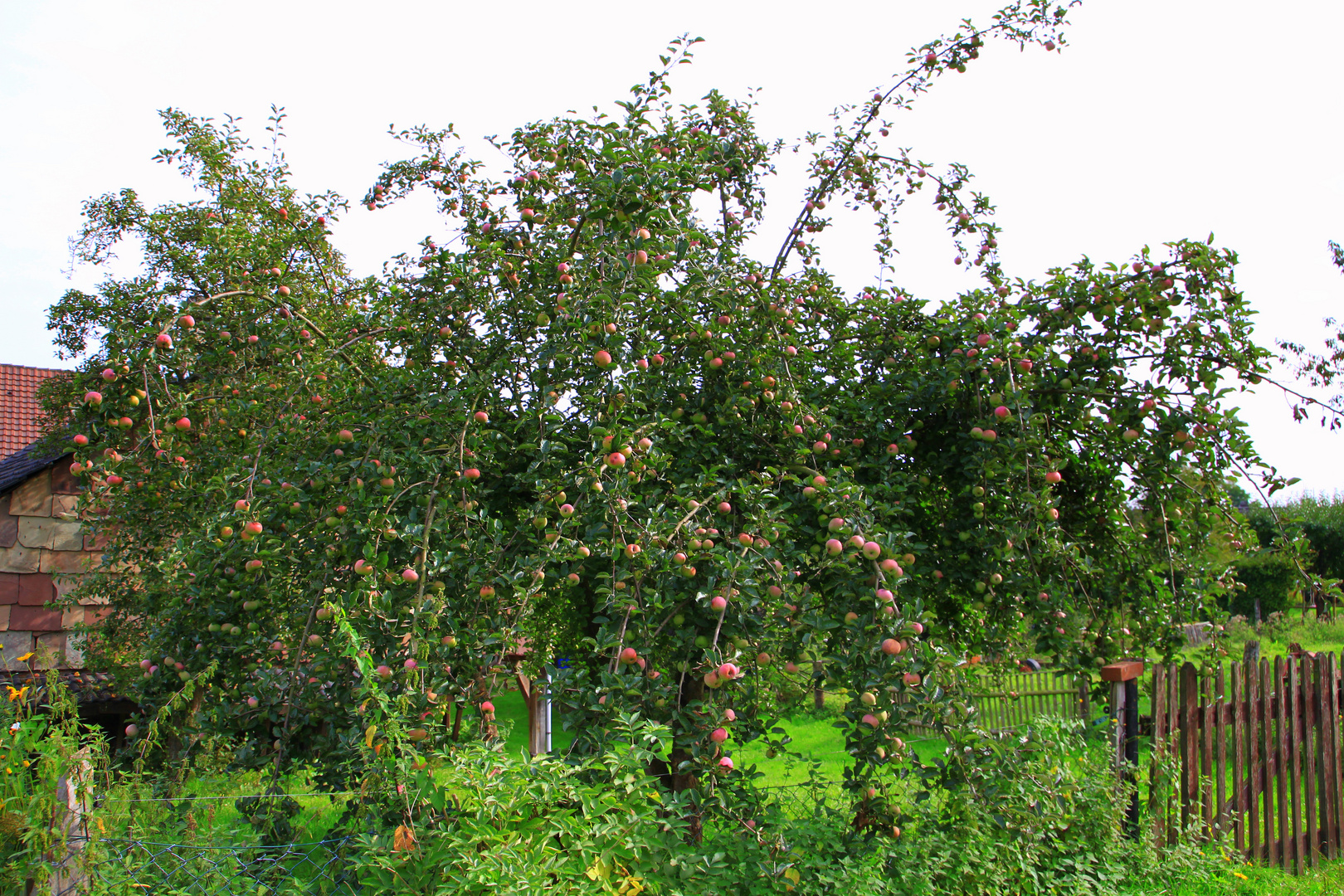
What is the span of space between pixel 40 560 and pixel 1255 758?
1066 cm

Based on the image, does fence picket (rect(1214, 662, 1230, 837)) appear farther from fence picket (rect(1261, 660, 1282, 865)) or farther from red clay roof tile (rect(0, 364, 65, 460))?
red clay roof tile (rect(0, 364, 65, 460))

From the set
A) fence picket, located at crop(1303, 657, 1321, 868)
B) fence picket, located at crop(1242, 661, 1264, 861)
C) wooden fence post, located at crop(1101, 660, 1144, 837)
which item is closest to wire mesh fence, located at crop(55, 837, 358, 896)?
wooden fence post, located at crop(1101, 660, 1144, 837)

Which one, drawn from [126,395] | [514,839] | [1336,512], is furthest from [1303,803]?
[1336,512]

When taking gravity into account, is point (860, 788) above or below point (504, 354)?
below

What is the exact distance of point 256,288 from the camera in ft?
12.0

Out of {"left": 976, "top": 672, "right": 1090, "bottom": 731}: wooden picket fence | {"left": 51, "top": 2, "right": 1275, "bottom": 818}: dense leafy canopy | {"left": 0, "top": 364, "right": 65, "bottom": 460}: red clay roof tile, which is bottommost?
{"left": 976, "top": 672, "right": 1090, "bottom": 731}: wooden picket fence

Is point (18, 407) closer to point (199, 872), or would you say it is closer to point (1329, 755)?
point (199, 872)

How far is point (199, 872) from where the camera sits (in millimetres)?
2625

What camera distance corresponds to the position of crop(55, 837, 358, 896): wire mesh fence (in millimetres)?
2443

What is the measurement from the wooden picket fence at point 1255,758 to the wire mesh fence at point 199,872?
365cm

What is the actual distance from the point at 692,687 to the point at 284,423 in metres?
2.18

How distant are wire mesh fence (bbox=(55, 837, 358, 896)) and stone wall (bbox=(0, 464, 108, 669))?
695 centimetres

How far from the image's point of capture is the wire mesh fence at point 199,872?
2.44m

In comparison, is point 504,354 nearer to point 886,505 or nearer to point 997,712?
point 886,505
